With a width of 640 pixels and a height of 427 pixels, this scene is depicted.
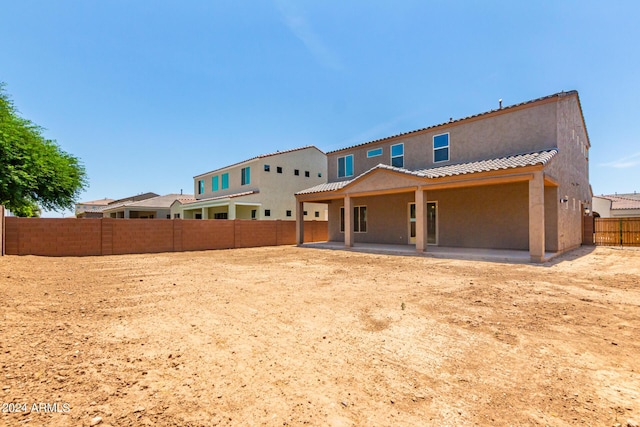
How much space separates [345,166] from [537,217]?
12072 millimetres

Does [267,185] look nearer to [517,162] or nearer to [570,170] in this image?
[517,162]

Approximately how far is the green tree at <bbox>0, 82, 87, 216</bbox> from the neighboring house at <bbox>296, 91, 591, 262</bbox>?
16.9 metres

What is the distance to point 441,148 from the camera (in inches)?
588

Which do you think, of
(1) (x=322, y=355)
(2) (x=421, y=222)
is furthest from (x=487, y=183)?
(1) (x=322, y=355)

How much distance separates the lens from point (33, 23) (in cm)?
1073

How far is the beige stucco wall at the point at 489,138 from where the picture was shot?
1195 centimetres

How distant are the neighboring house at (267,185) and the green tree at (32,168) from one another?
9.04m

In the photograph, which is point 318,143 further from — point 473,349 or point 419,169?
point 473,349

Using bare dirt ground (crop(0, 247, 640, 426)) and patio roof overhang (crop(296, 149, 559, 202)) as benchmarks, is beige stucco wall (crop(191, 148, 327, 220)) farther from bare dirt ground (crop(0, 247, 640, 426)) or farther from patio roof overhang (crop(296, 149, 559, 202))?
bare dirt ground (crop(0, 247, 640, 426))

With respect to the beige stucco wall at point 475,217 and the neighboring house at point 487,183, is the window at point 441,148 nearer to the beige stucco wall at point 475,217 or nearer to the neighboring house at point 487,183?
the neighboring house at point 487,183

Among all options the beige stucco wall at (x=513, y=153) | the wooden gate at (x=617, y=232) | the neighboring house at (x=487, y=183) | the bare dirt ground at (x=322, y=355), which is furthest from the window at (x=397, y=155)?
the wooden gate at (x=617, y=232)

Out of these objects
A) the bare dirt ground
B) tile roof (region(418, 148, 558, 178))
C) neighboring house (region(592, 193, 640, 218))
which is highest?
tile roof (region(418, 148, 558, 178))

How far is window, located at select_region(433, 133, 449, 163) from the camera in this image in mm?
14797

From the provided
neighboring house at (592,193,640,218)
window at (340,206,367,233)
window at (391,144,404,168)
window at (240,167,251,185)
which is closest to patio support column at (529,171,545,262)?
window at (391,144,404,168)
